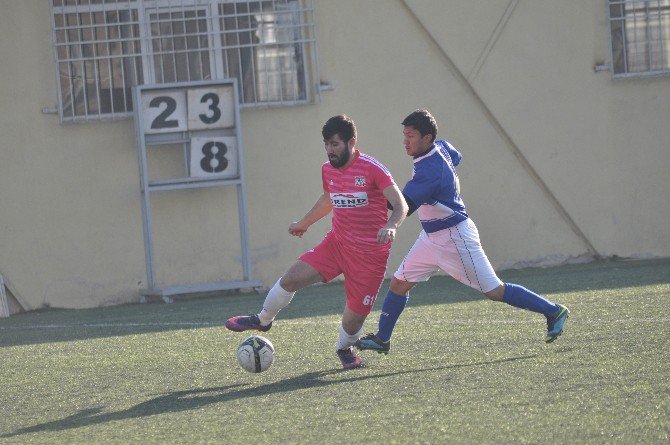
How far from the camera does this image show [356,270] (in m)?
7.17

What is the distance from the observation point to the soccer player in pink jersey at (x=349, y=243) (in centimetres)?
708

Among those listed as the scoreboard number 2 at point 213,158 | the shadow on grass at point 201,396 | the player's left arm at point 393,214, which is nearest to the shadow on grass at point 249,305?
the scoreboard number 2 at point 213,158

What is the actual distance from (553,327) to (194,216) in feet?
20.1

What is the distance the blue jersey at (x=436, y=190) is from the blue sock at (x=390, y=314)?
18.6 inches

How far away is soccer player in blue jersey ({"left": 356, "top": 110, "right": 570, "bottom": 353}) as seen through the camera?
7.16 metres

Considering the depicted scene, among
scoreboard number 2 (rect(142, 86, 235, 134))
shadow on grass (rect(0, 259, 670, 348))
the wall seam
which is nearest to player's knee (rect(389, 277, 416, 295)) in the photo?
shadow on grass (rect(0, 259, 670, 348))

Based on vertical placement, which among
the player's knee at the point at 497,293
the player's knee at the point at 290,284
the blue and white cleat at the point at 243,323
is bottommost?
the blue and white cleat at the point at 243,323

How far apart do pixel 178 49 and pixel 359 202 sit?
609cm

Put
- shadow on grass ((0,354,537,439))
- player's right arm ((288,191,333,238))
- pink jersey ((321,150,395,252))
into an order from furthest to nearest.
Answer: player's right arm ((288,191,333,238)), pink jersey ((321,150,395,252)), shadow on grass ((0,354,537,439))

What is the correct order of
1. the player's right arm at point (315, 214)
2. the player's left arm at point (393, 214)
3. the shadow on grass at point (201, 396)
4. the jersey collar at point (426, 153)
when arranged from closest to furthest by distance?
the shadow on grass at point (201, 396), the player's left arm at point (393, 214), the jersey collar at point (426, 153), the player's right arm at point (315, 214)

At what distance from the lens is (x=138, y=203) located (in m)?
12.5

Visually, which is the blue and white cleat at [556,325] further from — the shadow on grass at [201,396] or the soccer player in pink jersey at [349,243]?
the soccer player in pink jersey at [349,243]

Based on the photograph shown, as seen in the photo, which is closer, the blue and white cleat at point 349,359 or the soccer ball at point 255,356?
the soccer ball at point 255,356

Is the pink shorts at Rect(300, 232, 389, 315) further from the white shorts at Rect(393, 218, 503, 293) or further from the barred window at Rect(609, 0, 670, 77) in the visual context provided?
the barred window at Rect(609, 0, 670, 77)
